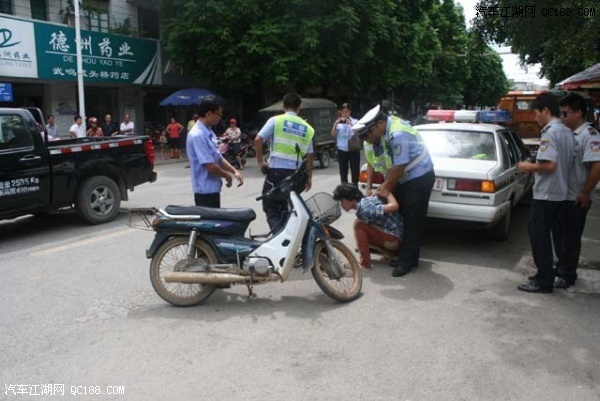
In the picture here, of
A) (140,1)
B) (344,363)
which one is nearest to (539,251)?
(344,363)

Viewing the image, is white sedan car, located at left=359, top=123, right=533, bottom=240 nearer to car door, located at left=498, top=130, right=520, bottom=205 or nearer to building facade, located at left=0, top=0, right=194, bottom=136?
car door, located at left=498, top=130, right=520, bottom=205

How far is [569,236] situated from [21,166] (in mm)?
6573

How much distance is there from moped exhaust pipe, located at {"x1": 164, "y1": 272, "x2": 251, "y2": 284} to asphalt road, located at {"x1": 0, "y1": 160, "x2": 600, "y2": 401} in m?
0.26

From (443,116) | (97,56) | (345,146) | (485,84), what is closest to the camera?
(345,146)

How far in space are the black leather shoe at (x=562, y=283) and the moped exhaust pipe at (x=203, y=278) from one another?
3020 mm

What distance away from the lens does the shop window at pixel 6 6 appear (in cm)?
1789

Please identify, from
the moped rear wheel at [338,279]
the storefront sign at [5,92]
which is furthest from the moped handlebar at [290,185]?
the storefront sign at [5,92]

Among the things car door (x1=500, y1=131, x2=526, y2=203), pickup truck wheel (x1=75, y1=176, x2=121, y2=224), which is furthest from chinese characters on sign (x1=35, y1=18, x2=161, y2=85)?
car door (x1=500, y1=131, x2=526, y2=203)

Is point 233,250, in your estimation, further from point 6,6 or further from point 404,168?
point 6,6

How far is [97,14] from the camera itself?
20.9 metres

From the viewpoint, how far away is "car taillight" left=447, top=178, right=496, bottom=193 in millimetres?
6215

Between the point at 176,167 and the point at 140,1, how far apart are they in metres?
8.91

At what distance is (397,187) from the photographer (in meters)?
5.88

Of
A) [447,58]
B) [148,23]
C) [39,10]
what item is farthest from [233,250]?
[447,58]
